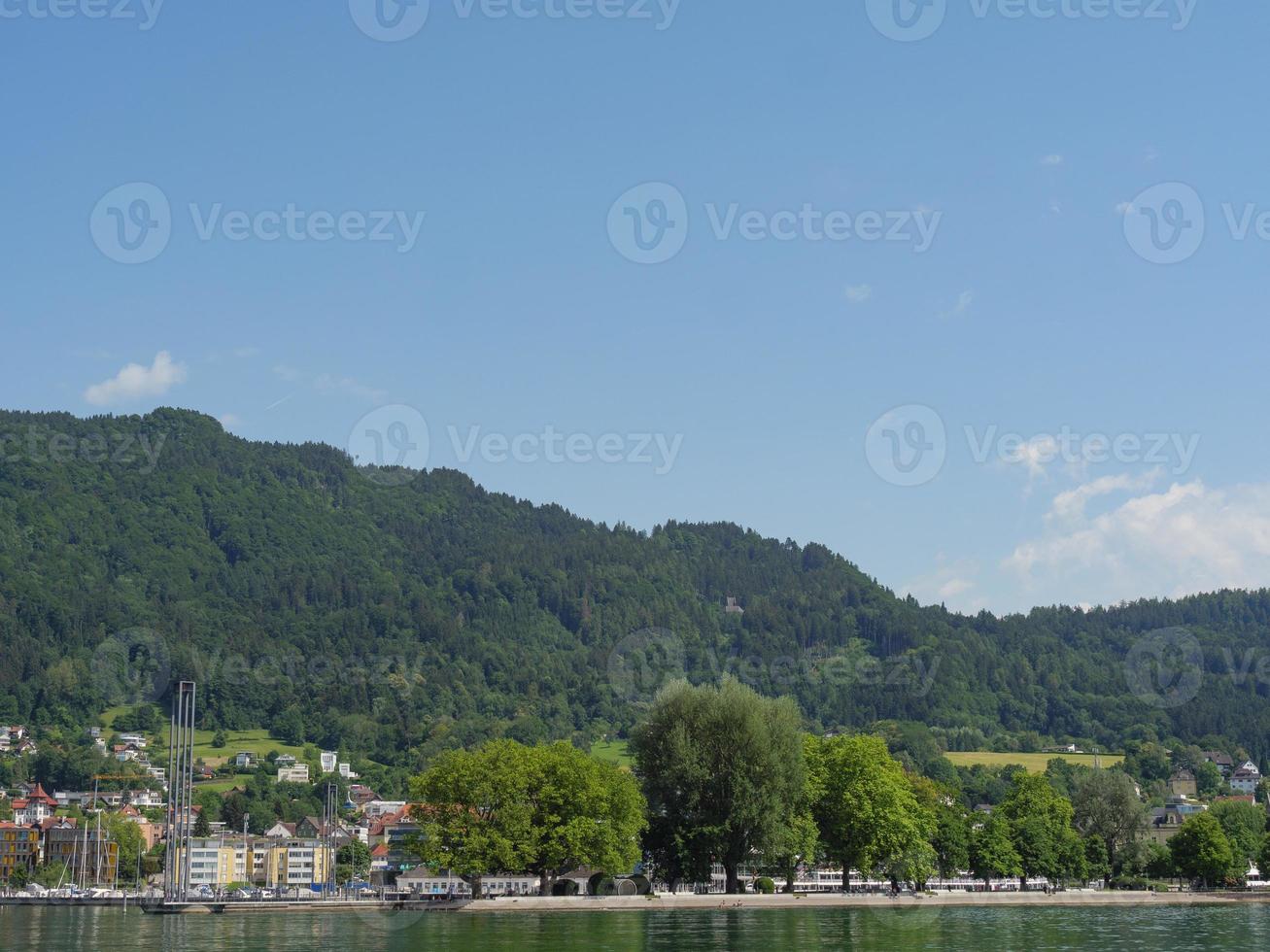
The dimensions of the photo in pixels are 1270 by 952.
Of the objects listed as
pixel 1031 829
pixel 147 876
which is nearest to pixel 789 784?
pixel 1031 829

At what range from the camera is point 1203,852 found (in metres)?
129

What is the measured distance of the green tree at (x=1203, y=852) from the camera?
129 m

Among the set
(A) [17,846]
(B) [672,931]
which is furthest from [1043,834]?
(A) [17,846]

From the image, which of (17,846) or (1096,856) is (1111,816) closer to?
(1096,856)

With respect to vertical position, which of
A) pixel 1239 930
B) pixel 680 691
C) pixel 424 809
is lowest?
pixel 1239 930

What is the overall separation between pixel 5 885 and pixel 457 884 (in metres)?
71.8

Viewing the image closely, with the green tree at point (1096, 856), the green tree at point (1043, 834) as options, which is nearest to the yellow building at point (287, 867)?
the green tree at point (1043, 834)

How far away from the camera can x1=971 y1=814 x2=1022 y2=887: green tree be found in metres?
120

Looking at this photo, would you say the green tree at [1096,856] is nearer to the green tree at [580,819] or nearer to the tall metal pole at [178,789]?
the green tree at [580,819]

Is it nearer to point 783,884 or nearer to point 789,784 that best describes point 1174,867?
point 783,884

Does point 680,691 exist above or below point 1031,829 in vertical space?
above

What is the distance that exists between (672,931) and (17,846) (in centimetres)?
14539

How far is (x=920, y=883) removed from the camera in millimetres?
108312

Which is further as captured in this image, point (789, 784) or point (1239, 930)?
point (789, 784)
